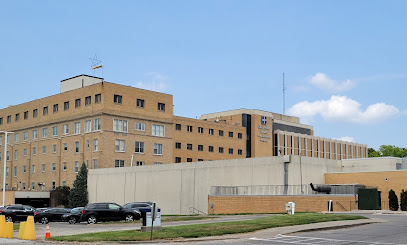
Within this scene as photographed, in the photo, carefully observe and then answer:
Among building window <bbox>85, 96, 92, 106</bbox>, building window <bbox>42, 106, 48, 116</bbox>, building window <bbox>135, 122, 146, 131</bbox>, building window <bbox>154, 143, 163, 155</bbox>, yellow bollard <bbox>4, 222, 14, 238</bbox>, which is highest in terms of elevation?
building window <bbox>85, 96, 92, 106</bbox>

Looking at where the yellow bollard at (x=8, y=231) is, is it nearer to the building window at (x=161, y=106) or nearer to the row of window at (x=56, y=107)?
the row of window at (x=56, y=107)

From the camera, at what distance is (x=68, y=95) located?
269 feet

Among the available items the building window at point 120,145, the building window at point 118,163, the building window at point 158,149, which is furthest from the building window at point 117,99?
the building window at point 158,149

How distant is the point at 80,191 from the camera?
73.8 m

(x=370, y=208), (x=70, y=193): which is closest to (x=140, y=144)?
(x=70, y=193)

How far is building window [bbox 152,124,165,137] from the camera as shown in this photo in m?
81.9

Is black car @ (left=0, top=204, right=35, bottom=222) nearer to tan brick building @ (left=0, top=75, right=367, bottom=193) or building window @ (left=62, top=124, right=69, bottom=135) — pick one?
tan brick building @ (left=0, top=75, right=367, bottom=193)

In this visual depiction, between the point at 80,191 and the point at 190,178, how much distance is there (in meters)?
20.4

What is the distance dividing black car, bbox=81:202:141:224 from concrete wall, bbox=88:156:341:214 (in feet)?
60.6

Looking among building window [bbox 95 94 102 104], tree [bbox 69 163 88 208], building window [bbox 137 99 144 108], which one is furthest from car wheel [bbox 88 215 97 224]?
building window [bbox 137 99 144 108]

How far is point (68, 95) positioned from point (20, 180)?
18.8m

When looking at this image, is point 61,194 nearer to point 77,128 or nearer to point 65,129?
point 77,128

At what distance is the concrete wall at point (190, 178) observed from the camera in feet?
180

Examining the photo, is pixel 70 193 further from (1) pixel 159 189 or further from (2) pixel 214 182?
(2) pixel 214 182
